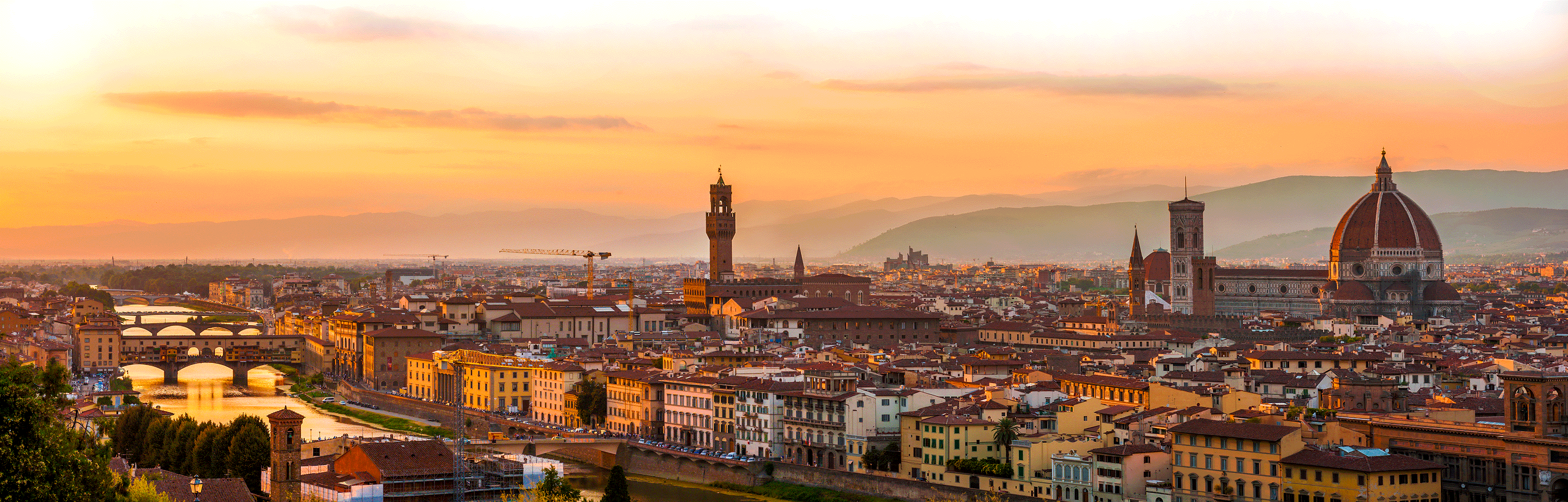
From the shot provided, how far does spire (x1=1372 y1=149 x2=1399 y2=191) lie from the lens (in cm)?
9162

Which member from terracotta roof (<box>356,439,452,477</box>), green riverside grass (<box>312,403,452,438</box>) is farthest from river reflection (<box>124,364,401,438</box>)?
terracotta roof (<box>356,439,452,477</box>)

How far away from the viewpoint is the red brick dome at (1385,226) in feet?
290

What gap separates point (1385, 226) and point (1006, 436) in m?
62.0

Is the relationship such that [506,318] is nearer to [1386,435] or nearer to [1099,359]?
[1099,359]

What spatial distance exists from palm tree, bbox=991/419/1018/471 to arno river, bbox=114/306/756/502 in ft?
19.7

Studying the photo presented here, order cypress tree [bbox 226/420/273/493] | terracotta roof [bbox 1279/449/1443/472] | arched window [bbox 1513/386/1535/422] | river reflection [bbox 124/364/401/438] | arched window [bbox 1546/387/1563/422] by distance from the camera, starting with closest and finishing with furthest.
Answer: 1. terracotta roof [bbox 1279/449/1443/472]
2. arched window [bbox 1546/387/1563/422]
3. arched window [bbox 1513/386/1535/422]
4. cypress tree [bbox 226/420/273/493]
5. river reflection [bbox 124/364/401/438]

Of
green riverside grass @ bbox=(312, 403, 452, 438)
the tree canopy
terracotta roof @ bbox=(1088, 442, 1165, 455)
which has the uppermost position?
the tree canopy

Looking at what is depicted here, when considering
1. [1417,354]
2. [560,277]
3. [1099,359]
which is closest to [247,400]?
[1099,359]

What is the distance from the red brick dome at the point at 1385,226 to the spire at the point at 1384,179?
3 cm

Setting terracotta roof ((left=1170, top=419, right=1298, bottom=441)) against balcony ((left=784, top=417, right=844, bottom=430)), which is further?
balcony ((left=784, top=417, right=844, bottom=430))

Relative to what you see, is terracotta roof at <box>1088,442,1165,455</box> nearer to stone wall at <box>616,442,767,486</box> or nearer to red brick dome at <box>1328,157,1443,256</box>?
stone wall at <box>616,442,767,486</box>

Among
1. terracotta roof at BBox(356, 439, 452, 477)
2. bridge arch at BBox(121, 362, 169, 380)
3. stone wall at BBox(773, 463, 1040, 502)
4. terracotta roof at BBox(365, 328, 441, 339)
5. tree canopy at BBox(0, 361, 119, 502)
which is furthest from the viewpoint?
bridge arch at BBox(121, 362, 169, 380)

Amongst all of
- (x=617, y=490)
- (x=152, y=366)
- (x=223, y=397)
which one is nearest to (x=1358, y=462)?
(x=617, y=490)

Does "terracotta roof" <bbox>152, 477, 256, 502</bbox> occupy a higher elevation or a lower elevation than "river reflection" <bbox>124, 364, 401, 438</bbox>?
higher
